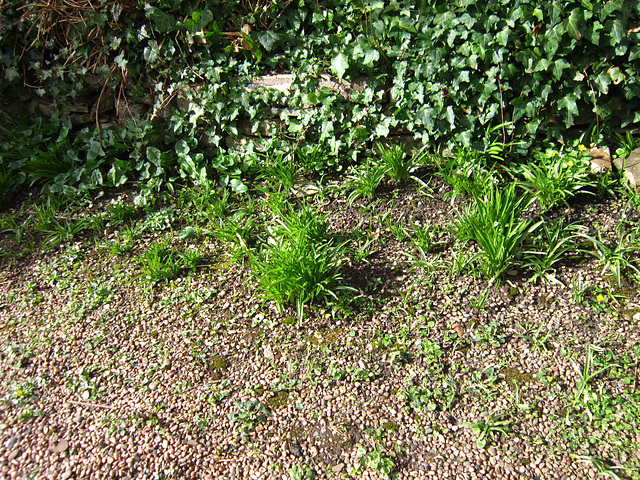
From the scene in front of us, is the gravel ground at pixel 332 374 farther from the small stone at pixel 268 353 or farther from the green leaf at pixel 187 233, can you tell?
the green leaf at pixel 187 233

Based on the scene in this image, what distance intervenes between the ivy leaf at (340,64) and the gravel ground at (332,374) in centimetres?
112

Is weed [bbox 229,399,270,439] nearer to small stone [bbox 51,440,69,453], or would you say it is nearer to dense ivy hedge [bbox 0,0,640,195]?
small stone [bbox 51,440,69,453]

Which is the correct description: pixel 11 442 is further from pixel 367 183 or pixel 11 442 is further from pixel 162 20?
pixel 162 20

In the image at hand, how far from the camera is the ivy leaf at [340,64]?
3.44m

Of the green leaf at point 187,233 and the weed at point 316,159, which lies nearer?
the green leaf at point 187,233

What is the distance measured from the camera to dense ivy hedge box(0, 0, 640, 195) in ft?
10.4

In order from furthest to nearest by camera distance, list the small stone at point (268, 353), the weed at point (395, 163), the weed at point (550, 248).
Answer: the weed at point (395, 163) → the weed at point (550, 248) → the small stone at point (268, 353)

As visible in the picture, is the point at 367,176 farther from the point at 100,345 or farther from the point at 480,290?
the point at 100,345

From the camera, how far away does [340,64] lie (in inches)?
136

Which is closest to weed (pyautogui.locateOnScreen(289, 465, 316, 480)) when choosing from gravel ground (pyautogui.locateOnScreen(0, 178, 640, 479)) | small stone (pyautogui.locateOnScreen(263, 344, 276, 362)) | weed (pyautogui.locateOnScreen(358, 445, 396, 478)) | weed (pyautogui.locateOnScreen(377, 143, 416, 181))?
gravel ground (pyautogui.locateOnScreen(0, 178, 640, 479))

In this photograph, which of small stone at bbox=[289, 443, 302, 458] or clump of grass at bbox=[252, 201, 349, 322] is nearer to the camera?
small stone at bbox=[289, 443, 302, 458]

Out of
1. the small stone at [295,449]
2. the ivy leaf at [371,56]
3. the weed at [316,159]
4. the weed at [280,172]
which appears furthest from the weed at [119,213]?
the small stone at [295,449]

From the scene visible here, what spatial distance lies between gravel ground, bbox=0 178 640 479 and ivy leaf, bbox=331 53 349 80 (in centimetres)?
112

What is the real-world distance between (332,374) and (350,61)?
85.4 inches
